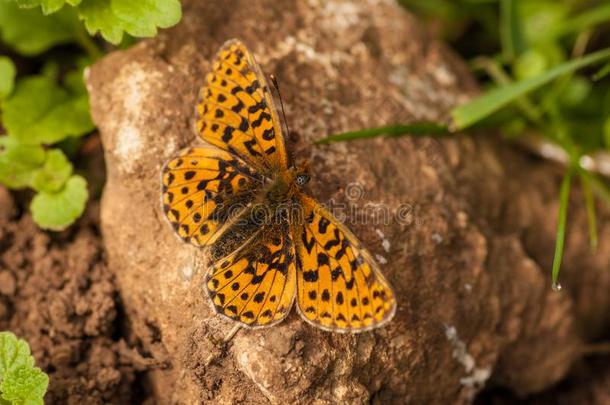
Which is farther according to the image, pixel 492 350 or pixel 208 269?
pixel 492 350

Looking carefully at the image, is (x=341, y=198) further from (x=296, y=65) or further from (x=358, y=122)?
(x=296, y=65)

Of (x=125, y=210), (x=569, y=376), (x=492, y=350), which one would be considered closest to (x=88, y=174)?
(x=125, y=210)

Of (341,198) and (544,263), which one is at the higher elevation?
(341,198)

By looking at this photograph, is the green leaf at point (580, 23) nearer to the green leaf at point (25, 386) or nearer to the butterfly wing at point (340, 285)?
the butterfly wing at point (340, 285)

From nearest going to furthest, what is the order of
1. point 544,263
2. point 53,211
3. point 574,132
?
point 53,211 < point 544,263 < point 574,132

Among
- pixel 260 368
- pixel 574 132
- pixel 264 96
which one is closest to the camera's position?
pixel 260 368

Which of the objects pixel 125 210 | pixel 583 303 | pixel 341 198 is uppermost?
pixel 341 198
